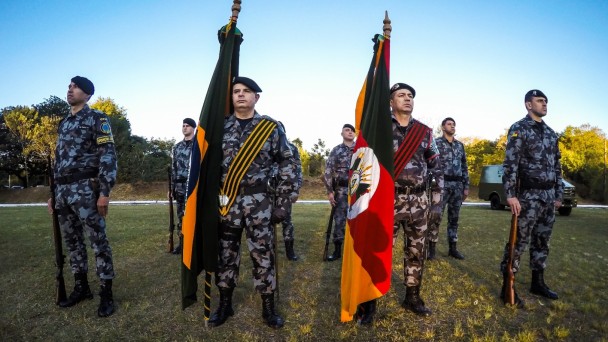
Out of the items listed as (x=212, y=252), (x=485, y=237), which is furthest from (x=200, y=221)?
(x=485, y=237)

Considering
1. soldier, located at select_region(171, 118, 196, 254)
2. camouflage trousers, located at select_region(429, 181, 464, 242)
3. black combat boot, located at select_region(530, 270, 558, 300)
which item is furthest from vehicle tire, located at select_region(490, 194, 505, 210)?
soldier, located at select_region(171, 118, 196, 254)

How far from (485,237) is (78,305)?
8827mm

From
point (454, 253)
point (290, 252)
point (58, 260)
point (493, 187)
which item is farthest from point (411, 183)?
point (493, 187)

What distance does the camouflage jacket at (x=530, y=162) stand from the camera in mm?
4359

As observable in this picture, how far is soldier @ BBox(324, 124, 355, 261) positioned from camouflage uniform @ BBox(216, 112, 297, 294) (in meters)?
2.89

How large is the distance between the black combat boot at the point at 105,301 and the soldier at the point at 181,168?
100 inches

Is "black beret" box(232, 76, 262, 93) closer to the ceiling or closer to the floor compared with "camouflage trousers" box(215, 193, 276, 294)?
closer to the ceiling

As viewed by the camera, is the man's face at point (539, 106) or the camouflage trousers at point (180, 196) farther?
the camouflage trousers at point (180, 196)

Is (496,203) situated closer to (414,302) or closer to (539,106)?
(539,106)

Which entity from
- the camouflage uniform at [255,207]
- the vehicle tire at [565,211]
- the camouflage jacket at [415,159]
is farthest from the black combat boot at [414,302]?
the vehicle tire at [565,211]

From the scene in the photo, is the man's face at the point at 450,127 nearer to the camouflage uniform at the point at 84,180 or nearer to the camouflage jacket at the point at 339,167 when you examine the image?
the camouflage jacket at the point at 339,167

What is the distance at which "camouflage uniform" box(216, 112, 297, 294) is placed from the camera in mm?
3549

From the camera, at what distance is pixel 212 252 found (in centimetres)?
342

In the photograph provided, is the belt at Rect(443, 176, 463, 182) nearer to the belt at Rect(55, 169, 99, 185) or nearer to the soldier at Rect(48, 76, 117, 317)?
the soldier at Rect(48, 76, 117, 317)
